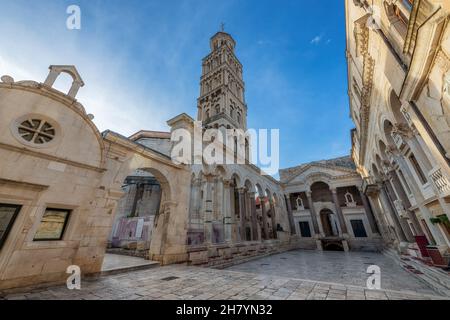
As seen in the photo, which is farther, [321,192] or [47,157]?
[321,192]

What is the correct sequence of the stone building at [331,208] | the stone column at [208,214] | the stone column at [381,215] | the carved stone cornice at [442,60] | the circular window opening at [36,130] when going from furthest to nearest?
the stone building at [331,208] < the stone column at [381,215] < the stone column at [208,214] < the circular window opening at [36,130] < the carved stone cornice at [442,60]

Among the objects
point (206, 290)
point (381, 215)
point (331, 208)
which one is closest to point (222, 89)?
point (331, 208)

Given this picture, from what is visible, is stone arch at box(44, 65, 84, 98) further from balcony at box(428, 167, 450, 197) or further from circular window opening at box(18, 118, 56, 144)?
balcony at box(428, 167, 450, 197)

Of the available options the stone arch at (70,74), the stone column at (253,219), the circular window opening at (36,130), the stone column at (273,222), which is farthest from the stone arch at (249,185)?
→ the circular window opening at (36,130)

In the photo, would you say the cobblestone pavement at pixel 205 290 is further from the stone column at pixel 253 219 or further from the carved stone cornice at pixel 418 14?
the stone column at pixel 253 219

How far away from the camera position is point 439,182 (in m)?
6.57

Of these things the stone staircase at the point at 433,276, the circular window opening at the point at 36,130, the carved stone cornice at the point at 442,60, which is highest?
the carved stone cornice at the point at 442,60

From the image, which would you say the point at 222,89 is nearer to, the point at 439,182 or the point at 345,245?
the point at 439,182

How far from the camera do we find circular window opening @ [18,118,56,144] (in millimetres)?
5250

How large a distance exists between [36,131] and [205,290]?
22.5 feet

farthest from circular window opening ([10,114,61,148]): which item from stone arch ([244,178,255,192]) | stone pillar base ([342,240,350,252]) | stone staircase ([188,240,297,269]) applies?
stone pillar base ([342,240,350,252])

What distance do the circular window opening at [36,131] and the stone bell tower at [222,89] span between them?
20229 millimetres

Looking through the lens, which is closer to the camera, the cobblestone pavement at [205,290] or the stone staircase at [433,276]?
the cobblestone pavement at [205,290]

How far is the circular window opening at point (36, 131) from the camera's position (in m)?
5.25
